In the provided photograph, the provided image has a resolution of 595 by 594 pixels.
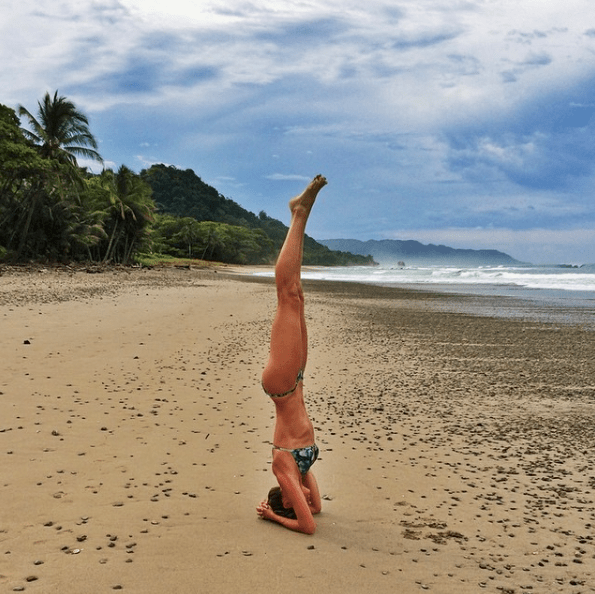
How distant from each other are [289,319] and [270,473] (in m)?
1.89

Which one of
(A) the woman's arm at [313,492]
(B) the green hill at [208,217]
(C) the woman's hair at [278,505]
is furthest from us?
(B) the green hill at [208,217]

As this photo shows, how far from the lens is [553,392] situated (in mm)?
9266

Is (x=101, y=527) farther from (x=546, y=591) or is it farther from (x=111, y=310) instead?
(x=111, y=310)

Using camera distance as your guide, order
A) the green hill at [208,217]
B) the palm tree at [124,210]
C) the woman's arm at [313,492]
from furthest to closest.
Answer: the green hill at [208,217] → the palm tree at [124,210] → the woman's arm at [313,492]

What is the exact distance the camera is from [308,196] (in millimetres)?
4645

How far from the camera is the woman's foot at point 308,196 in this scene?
460 cm

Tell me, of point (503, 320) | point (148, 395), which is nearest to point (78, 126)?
point (503, 320)

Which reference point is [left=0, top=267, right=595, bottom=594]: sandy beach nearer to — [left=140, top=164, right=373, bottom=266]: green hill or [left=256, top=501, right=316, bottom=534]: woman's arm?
[left=256, top=501, right=316, bottom=534]: woman's arm

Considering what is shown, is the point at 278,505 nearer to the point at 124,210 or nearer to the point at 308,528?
the point at 308,528

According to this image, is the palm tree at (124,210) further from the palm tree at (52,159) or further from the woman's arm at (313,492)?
the woman's arm at (313,492)

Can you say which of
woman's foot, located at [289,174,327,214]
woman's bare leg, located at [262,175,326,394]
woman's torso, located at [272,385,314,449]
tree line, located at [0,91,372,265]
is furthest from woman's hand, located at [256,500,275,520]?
tree line, located at [0,91,372,265]

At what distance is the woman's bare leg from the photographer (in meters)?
4.52

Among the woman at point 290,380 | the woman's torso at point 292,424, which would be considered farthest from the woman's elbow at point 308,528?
the woman's torso at point 292,424

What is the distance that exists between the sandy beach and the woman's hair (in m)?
0.14
